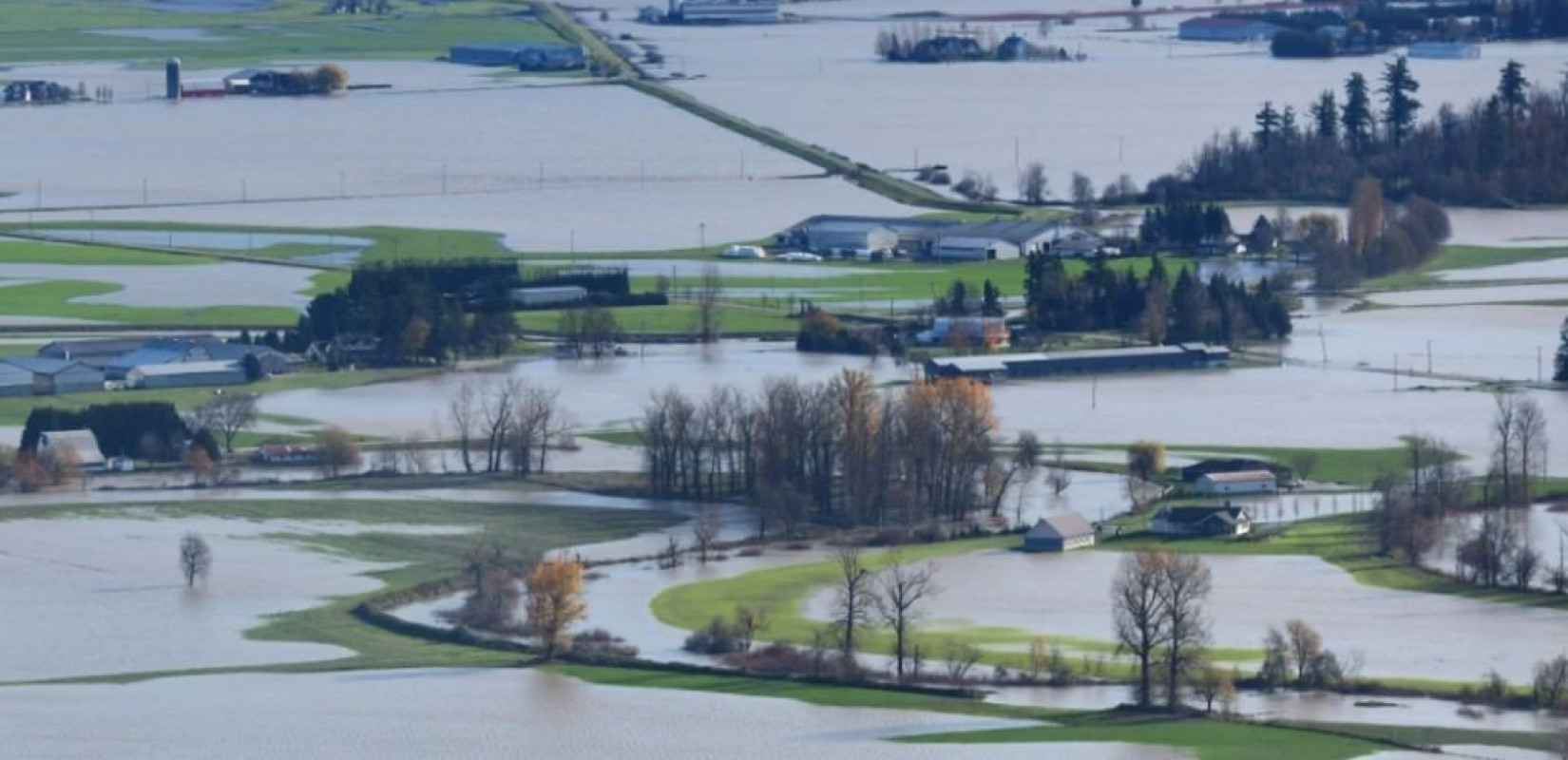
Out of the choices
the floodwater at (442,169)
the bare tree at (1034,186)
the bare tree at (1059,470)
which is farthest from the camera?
the bare tree at (1034,186)

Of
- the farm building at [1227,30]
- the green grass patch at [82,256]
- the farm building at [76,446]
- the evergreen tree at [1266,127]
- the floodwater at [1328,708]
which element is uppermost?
the farm building at [1227,30]

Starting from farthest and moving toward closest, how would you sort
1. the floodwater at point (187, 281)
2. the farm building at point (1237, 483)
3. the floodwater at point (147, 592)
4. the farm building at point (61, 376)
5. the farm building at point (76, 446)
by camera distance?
the floodwater at point (187, 281), the farm building at point (61, 376), the farm building at point (76, 446), the farm building at point (1237, 483), the floodwater at point (147, 592)

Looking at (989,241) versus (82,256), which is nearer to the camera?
(82,256)

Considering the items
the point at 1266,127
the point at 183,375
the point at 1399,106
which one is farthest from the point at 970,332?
the point at 1399,106

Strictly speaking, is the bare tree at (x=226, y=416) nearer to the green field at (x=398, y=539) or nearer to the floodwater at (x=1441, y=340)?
the green field at (x=398, y=539)

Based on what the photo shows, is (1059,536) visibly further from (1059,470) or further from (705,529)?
(1059,470)

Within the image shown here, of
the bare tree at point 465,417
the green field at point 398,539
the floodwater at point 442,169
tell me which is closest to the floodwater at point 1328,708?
the green field at point 398,539

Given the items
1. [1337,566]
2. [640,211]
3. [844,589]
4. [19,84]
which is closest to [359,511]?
[844,589]
